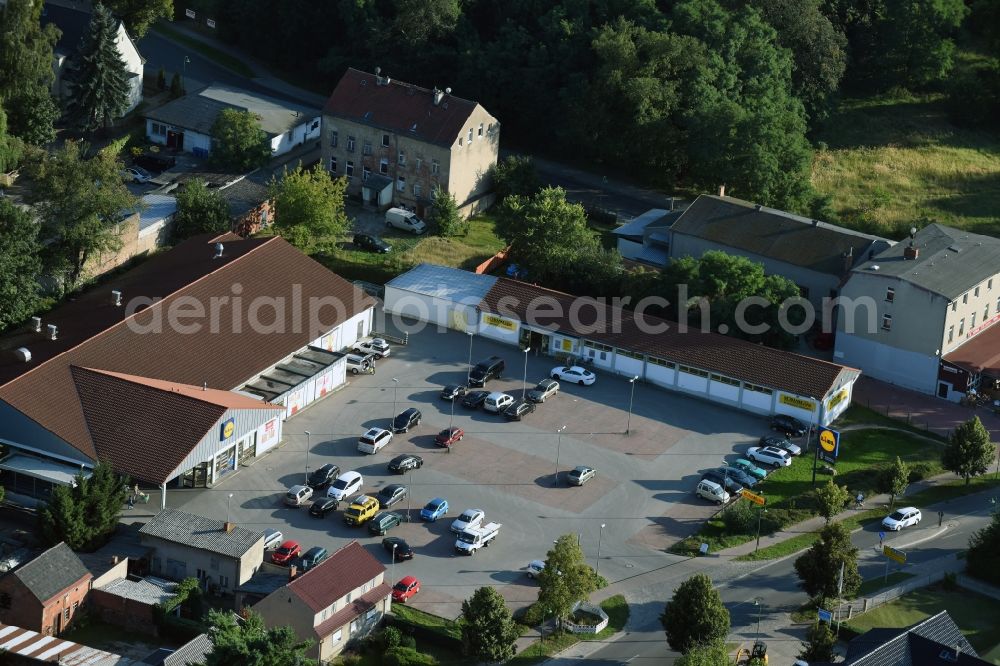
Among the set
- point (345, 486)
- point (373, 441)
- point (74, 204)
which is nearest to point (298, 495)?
point (345, 486)

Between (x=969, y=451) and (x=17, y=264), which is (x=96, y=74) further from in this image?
(x=969, y=451)

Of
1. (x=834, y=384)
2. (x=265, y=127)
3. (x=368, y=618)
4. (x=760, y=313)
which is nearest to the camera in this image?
(x=368, y=618)

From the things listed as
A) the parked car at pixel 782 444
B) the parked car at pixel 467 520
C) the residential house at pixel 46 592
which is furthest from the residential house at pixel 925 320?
the residential house at pixel 46 592

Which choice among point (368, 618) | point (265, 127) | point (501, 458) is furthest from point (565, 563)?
point (265, 127)

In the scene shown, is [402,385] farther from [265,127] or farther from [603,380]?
[265,127]

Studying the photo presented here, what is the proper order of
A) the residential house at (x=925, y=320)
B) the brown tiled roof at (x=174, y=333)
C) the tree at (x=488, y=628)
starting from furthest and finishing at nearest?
1. the residential house at (x=925, y=320)
2. the brown tiled roof at (x=174, y=333)
3. the tree at (x=488, y=628)

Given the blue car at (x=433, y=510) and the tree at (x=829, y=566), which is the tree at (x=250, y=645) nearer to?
the blue car at (x=433, y=510)
